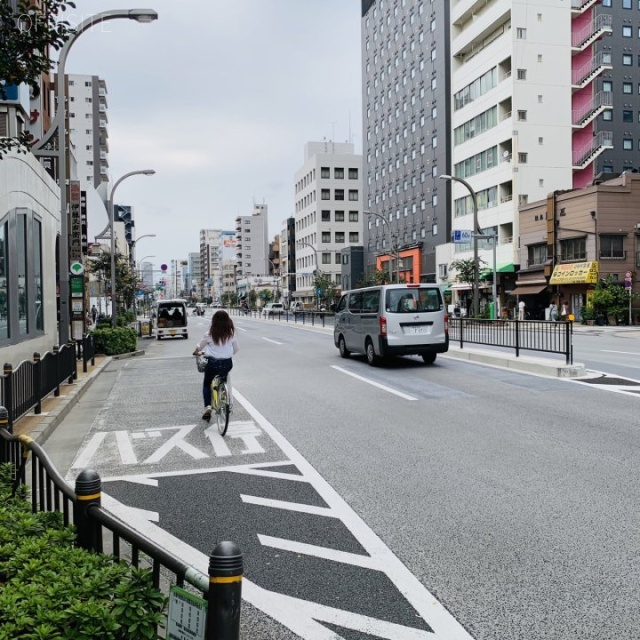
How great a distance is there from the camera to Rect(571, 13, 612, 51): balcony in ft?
178

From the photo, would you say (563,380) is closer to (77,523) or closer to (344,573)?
(344,573)

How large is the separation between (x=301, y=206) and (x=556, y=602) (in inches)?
4617

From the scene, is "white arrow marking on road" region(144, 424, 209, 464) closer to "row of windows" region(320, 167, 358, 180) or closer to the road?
the road

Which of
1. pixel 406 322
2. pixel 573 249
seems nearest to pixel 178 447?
pixel 406 322

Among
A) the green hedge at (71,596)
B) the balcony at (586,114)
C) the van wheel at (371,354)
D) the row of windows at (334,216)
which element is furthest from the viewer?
the row of windows at (334,216)

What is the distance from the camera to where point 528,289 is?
165ft

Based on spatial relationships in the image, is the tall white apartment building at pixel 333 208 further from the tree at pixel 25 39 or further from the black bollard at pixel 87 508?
the black bollard at pixel 87 508

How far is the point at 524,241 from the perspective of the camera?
51.2m

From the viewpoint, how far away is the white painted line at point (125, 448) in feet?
24.4

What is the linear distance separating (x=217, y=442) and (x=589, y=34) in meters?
58.4

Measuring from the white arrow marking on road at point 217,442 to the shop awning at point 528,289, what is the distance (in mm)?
43566

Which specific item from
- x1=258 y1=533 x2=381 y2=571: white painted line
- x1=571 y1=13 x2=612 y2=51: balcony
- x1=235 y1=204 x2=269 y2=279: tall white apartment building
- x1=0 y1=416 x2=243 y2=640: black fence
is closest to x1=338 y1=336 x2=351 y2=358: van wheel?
x1=0 y1=416 x2=243 y2=640: black fence

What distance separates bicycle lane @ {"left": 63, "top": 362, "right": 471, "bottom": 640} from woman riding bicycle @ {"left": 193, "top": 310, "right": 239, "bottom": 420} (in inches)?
30.3

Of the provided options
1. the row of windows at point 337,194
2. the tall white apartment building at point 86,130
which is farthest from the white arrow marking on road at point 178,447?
the row of windows at point 337,194
